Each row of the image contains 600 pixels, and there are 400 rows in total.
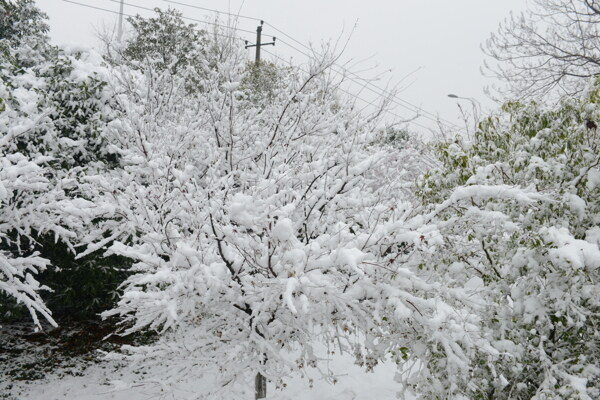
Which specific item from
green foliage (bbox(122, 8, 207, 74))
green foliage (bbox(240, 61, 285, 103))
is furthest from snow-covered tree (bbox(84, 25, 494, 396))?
green foliage (bbox(240, 61, 285, 103))

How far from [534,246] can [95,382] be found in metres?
5.95

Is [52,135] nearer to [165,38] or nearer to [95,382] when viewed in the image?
[95,382]

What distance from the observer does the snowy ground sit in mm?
5527

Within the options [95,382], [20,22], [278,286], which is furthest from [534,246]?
[20,22]

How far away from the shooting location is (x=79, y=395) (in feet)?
18.2

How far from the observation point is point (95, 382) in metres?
5.91

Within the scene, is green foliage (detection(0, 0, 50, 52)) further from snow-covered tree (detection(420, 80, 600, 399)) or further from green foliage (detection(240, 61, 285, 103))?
snow-covered tree (detection(420, 80, 600, 399))

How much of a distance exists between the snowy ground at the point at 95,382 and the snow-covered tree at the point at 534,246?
236cm

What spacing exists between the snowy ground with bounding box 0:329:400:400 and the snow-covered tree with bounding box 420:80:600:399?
92.8 inches

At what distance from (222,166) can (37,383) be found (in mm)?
3995

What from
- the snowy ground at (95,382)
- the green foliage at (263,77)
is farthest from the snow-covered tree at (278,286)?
the green foliage at (263,77)

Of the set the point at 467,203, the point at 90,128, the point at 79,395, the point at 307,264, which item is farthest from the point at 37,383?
the point at 467,203

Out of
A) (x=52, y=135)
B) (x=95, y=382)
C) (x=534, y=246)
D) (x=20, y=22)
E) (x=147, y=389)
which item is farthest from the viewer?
A: (x=20, y=22)

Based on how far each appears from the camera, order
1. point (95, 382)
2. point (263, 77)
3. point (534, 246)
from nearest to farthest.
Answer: point (534, 246) < point (95, 382) < point (263, 77)
